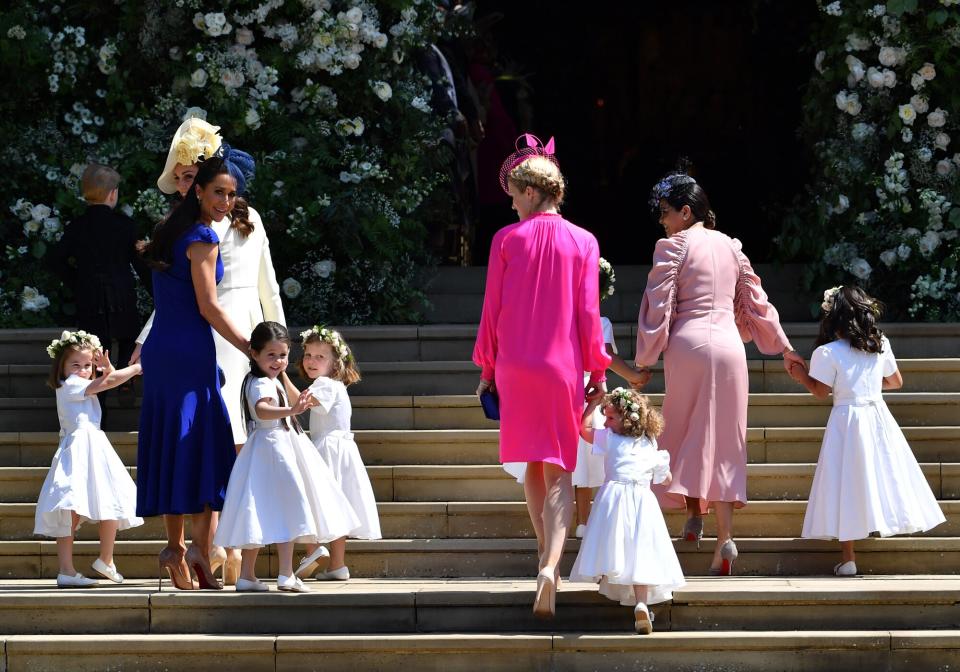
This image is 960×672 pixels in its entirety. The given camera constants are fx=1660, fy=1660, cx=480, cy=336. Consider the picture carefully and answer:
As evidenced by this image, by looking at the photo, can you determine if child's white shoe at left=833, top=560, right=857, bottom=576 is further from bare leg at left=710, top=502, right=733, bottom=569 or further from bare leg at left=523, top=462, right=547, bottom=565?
bare leg at left=523, top=462, right=547, bottom=565

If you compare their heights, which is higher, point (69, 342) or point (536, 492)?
point (69, 342)

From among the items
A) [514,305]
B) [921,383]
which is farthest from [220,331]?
[921,383]

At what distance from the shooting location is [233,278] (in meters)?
7.19

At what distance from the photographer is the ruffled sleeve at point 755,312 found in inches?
297

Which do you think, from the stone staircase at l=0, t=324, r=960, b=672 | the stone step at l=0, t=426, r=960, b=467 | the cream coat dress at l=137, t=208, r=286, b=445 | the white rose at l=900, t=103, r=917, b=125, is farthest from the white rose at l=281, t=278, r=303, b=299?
the white rose at l=900, t=103, r=917, b=125

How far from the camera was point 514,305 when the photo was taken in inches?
261

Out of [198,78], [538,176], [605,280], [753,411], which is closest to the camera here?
[538,176]

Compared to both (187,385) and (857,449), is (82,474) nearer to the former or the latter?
(187,385)

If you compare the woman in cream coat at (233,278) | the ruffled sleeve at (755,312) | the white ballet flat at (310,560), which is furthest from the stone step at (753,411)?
the white ballet flat at (310,560)

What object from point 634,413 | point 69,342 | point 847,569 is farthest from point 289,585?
point 847,569

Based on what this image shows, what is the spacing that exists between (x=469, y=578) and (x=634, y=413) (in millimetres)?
1334

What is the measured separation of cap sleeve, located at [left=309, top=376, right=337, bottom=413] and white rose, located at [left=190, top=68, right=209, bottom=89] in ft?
13.8

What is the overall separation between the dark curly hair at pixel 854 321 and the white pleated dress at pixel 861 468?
5 centimetres

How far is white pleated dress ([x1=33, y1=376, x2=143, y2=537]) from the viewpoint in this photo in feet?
24.1
